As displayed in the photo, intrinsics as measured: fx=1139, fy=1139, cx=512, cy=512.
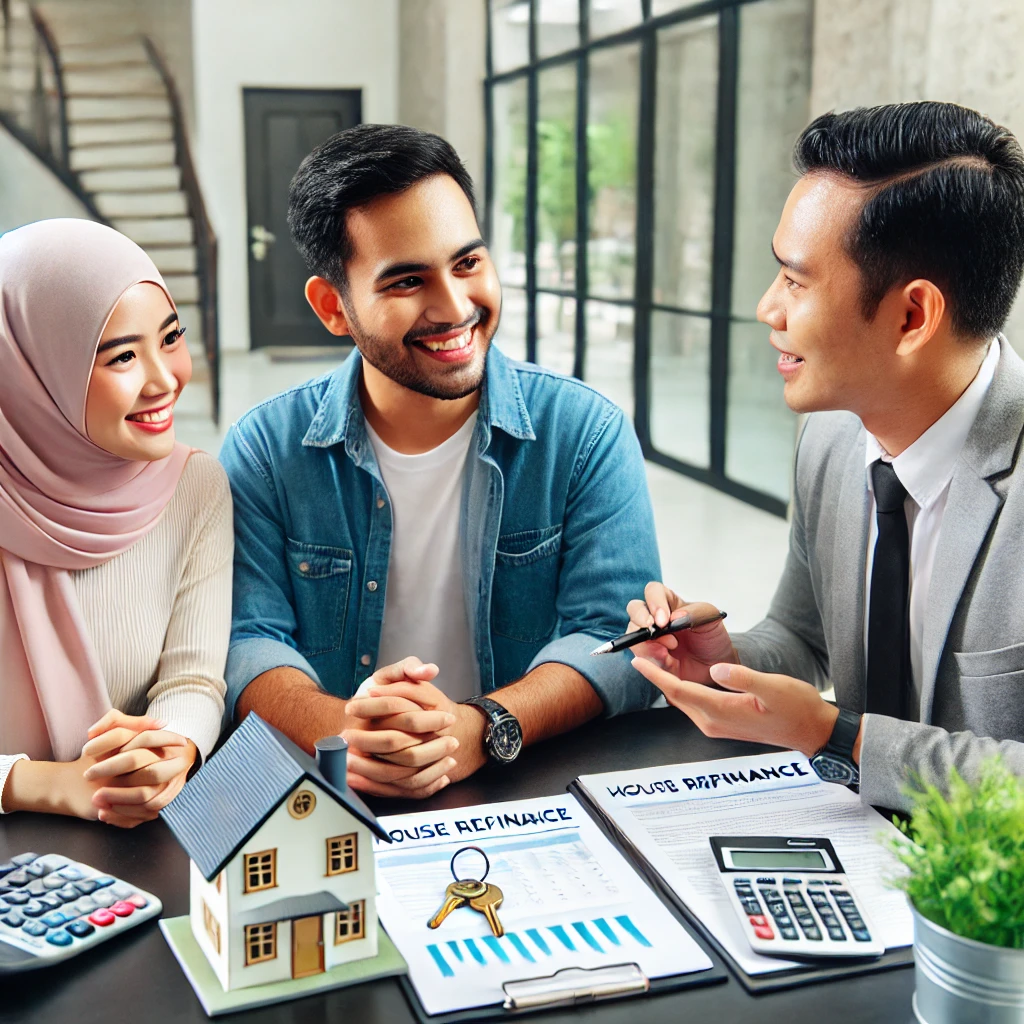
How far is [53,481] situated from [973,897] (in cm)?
114

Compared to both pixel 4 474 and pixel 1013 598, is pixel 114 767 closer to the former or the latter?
pixel 4 474

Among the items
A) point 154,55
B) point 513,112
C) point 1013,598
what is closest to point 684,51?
point 513,112

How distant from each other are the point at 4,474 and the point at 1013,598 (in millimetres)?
1234

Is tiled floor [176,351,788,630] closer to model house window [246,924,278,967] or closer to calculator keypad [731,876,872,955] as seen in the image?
calculator keypad [731,876,872,955]

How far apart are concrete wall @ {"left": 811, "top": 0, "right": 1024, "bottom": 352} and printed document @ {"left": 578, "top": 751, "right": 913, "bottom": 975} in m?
2.33

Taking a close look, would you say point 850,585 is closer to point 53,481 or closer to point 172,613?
point 172,613

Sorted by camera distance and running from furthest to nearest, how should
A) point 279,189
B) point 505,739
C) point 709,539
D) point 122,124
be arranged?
point 279,189
point 122,124
point 709,539
point 505,739

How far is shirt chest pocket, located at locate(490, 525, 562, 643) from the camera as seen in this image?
1.81 metres

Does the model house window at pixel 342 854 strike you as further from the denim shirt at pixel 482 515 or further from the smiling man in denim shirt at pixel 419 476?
the denim shirt at pixel 482 515

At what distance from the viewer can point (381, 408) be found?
188 centimetres

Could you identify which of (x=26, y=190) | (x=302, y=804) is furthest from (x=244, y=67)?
(x=302, y=804)

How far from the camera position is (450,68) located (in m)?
7.62

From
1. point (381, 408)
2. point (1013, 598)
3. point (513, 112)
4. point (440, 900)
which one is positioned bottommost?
point (440, 900)

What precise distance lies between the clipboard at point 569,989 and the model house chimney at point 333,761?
0.17 meters
